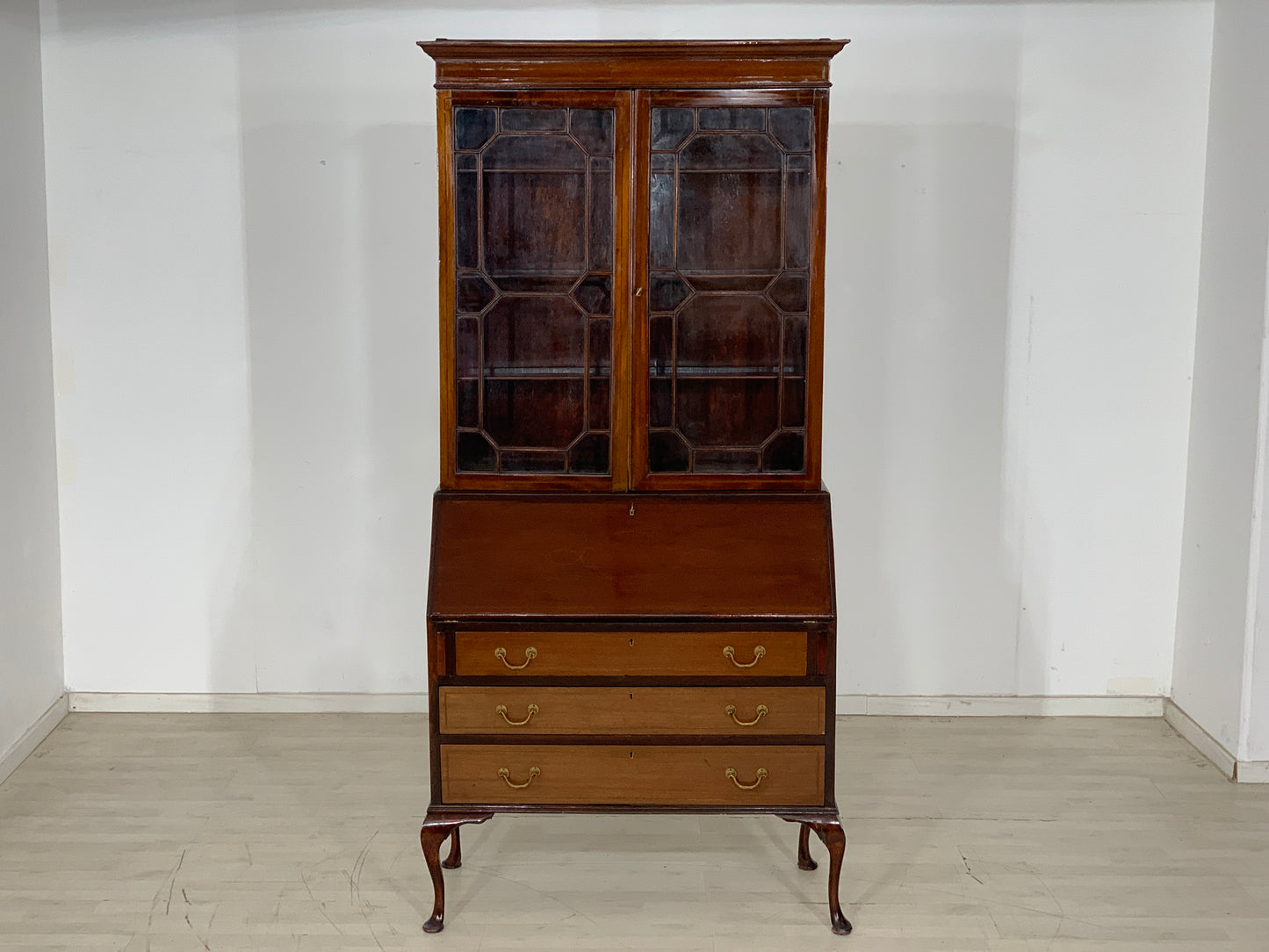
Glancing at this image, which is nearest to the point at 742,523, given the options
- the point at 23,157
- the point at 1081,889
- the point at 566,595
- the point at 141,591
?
the point at 566,595

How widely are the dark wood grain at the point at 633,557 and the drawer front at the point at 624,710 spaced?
17cm

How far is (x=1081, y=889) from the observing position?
2844 mm

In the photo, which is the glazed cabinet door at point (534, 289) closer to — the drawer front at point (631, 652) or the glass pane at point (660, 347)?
the glass pane at point (660, 347)

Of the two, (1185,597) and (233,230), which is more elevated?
(233,230)

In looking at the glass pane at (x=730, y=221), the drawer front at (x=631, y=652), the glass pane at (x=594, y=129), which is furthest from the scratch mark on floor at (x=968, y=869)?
the glass pane at (x=594, y=129)

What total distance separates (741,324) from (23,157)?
7.28ft

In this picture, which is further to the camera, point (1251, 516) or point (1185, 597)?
point (1185, 597)

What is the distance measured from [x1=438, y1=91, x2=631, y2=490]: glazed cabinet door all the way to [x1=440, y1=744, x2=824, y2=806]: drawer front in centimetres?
59

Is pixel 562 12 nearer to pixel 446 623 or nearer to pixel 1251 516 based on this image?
pixel 446 623

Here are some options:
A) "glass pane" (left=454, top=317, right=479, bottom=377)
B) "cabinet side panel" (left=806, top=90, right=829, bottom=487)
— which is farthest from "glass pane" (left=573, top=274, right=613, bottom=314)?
"cabinet side panel" (left=806, top=90, right=829, bottom=487)

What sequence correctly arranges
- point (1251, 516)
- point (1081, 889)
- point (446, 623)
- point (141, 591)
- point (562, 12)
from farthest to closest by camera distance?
point (141, 591)
point (562, 12)
point (1251, 516)
point (1081, 889)
point (446, 623)

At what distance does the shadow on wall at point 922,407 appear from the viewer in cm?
370

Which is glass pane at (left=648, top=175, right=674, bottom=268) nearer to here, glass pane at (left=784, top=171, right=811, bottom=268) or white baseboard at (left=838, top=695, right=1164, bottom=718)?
glass pane at (left=784, top=171, right=811, bottom=268)

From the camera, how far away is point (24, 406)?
3607mm
